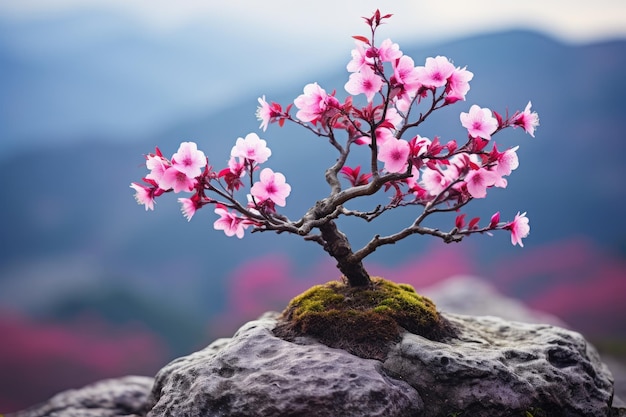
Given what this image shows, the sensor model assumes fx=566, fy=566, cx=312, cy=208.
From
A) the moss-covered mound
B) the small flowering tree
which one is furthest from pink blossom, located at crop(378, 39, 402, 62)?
the moss-covered mound

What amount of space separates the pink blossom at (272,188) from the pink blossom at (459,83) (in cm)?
95

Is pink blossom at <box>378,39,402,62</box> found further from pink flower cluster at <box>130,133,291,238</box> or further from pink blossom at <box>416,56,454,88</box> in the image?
pink flower cluster at <box>130,133,291,238</box>

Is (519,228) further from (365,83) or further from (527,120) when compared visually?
(365,83)

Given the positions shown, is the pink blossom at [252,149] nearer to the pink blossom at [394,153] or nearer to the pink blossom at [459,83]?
the pink blossom at [394,153]

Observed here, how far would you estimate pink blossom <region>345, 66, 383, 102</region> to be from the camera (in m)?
2.89

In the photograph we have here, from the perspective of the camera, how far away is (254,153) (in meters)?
2.83

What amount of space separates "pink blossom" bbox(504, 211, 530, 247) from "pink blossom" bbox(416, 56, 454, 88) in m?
0.93

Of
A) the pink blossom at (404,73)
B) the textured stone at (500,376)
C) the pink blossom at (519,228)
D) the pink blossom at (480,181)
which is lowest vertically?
the textured stone at (500,376)

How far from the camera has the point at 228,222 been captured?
3.22 m

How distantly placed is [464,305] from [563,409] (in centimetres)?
A: 528

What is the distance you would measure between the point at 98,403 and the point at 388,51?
3.22 metres

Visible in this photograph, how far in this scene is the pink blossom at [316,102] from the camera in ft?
9.76

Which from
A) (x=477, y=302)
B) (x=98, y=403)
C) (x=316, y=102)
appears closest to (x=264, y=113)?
(x=316, y=102)

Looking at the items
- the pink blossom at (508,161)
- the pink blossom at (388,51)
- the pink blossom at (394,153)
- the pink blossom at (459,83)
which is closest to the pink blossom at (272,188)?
the pink blossom at (394,153)
